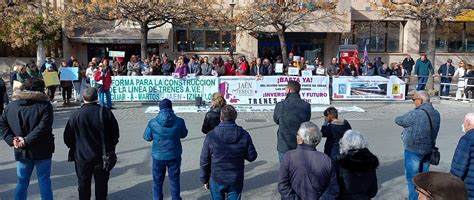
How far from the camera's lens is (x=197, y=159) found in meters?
8.82

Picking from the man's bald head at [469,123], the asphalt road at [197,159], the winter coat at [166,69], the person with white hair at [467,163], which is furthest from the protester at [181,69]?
the person with white hair at [467,163]

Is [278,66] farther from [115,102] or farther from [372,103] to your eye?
[115,102]

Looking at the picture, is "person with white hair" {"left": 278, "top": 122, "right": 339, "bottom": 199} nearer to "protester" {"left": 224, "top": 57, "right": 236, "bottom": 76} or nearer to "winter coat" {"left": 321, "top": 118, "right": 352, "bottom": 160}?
"winter coat" {"left": 321, "top": 118, "right": 352, "bottom": 160}

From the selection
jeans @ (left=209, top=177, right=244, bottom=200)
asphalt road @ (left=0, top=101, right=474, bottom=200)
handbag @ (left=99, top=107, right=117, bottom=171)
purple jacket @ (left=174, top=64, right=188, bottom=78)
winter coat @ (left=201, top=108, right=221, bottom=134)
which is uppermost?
purple jacket @ (left=174, top=64, right=188, bottom=78)

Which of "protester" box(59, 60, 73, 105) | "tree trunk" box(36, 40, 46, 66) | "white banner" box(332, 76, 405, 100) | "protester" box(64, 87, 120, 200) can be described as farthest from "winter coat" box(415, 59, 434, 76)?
"tree trunk" box(36, 40, 46, 66)

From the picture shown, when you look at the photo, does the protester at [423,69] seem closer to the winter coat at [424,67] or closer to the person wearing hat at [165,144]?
the winter coat at [424,67]

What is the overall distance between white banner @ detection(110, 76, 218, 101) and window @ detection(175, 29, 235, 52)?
12.3 metres

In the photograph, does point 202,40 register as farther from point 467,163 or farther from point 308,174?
point 308,174

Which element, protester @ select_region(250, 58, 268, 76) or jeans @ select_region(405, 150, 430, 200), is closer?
jeans @ select_region(405, 150, 430, 200)

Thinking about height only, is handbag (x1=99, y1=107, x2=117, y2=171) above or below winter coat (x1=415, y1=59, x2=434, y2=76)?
below

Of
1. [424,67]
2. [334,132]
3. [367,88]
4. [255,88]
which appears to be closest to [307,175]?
[334,132]

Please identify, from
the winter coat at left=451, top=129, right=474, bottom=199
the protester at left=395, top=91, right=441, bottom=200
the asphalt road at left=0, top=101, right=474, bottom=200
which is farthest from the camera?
the asphalt road at left=0, top=101, right=474, bottom=200

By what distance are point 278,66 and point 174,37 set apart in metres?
12.0

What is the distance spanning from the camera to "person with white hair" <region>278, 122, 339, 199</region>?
4152mm
